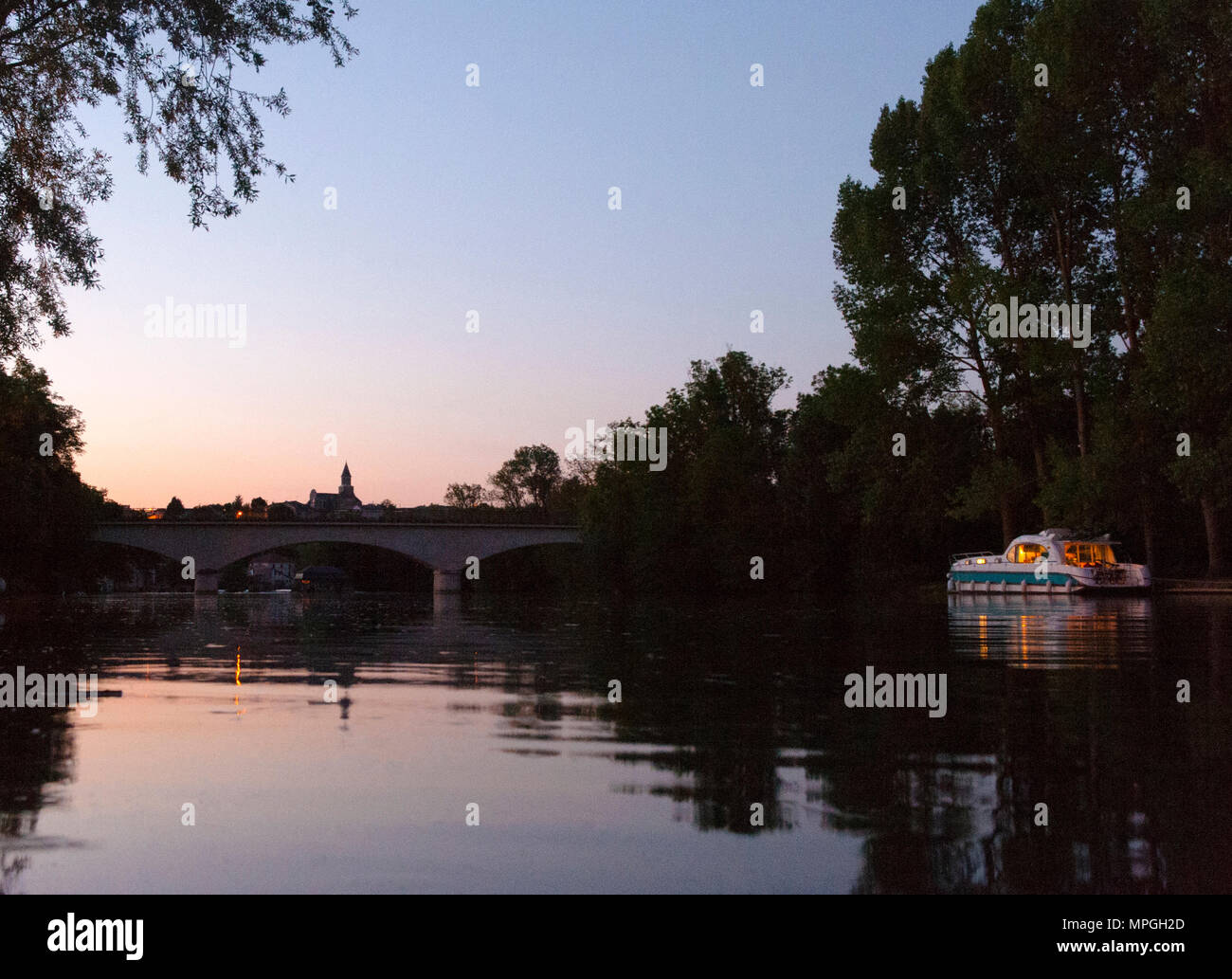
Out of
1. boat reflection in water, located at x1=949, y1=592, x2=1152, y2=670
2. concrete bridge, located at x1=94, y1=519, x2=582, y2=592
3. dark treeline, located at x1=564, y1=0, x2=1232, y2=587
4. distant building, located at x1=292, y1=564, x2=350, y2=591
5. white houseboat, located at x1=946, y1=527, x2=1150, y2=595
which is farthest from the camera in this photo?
distant building, located at x1=292, y1=564, x2=350, y2=591

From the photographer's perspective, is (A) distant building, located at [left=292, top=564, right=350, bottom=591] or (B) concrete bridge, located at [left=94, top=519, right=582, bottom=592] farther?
(A) distant building, located at [left=292, top=564, right=350, bottom=591]

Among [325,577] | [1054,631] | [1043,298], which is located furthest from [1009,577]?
[325,577]

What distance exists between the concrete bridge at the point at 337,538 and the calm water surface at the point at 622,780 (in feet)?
283

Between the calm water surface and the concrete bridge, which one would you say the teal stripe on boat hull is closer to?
the calm water surface

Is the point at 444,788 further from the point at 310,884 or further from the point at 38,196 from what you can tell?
the point at 38,196

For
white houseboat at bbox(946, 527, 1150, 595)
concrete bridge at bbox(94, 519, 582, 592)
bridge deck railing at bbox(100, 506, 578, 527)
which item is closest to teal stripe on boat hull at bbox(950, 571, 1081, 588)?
white houseboat at bbox(946, 527, 1150, 595)

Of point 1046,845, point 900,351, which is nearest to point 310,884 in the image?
point 1046,845

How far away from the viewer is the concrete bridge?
10162 centimetres

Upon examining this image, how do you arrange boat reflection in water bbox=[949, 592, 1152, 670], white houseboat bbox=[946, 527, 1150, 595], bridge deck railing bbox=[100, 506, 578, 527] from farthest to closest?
bridge deck railing bbox=[100, 506, 578, 527] → white houseboat bbox=[946, 527, 1150, 595] → boat reflection in water bbox=[949, 592, 1152, 670]

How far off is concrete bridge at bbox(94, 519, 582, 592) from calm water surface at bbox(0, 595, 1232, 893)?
86238mm

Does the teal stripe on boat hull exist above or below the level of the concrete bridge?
below

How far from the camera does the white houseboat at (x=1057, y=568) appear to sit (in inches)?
1770
